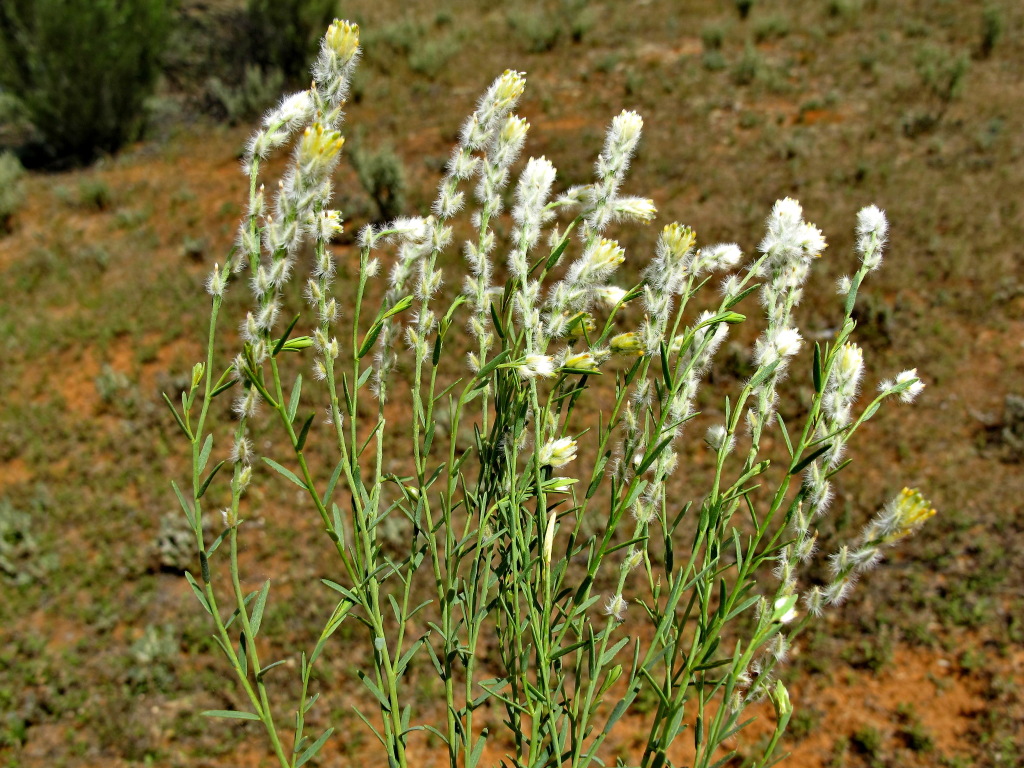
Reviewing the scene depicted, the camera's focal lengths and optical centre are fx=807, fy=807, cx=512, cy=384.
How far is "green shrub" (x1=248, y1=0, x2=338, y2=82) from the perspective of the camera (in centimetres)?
973

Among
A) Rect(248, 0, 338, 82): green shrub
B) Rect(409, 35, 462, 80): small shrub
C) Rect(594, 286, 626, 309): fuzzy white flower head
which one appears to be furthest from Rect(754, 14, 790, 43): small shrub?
Rect(594, 286, 626, 309): fuzzy white flower head

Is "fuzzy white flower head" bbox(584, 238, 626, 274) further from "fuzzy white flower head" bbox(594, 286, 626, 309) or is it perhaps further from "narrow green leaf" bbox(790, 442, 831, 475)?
"narrow green leaf" bbox(790, 442, 831, 475)

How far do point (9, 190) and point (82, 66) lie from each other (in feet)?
5.41

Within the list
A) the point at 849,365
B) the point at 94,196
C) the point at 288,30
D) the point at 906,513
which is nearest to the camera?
the point at 906,513

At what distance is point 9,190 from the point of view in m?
7.59

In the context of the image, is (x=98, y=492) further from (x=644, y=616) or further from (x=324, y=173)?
(x=324, y=173)

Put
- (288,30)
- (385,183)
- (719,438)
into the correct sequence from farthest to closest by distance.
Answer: (288,30) → (385,183) → (719,438)

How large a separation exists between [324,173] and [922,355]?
4.95m

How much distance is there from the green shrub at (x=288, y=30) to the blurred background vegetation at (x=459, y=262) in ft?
0.15

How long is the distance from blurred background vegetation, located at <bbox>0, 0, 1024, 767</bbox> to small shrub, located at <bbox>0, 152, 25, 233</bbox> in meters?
0.04

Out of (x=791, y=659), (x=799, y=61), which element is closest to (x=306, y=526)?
(x=791, y=659)

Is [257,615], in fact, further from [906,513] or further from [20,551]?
[20,551]

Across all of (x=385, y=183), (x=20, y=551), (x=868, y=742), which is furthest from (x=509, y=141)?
(x=385, y=183)

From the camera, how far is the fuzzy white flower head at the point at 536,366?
96cm
